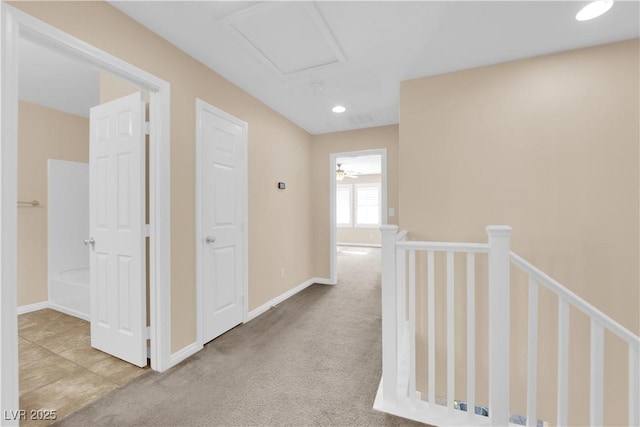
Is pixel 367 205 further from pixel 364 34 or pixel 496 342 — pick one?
pixel 496 342

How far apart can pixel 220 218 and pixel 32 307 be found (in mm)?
2878

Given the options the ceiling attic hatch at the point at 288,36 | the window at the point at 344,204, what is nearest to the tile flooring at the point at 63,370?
the ceiling attic hatch at the point at 288,36

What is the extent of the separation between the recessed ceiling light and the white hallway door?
2880 mm

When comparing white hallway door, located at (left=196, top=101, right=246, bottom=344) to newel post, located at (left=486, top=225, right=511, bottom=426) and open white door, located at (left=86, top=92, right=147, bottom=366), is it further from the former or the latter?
newel post, located at (left=486, top=225, right=511, bottom=426)

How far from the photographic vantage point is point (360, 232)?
9750 millimetres

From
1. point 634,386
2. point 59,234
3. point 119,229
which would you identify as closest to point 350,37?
point 119,229

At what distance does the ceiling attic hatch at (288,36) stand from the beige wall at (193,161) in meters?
0.62

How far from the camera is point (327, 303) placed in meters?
3.64

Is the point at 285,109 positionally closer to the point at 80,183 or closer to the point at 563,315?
the point at 80,183

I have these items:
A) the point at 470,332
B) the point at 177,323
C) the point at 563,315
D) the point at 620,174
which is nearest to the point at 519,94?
the point at 620,174

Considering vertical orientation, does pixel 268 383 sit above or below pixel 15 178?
below

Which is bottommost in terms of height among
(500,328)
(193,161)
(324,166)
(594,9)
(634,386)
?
(634,386)

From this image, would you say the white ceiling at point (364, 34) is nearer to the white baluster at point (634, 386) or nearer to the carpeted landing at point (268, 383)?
the white baluster at point (634, 386)

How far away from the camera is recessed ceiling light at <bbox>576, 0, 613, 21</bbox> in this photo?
1688mm
